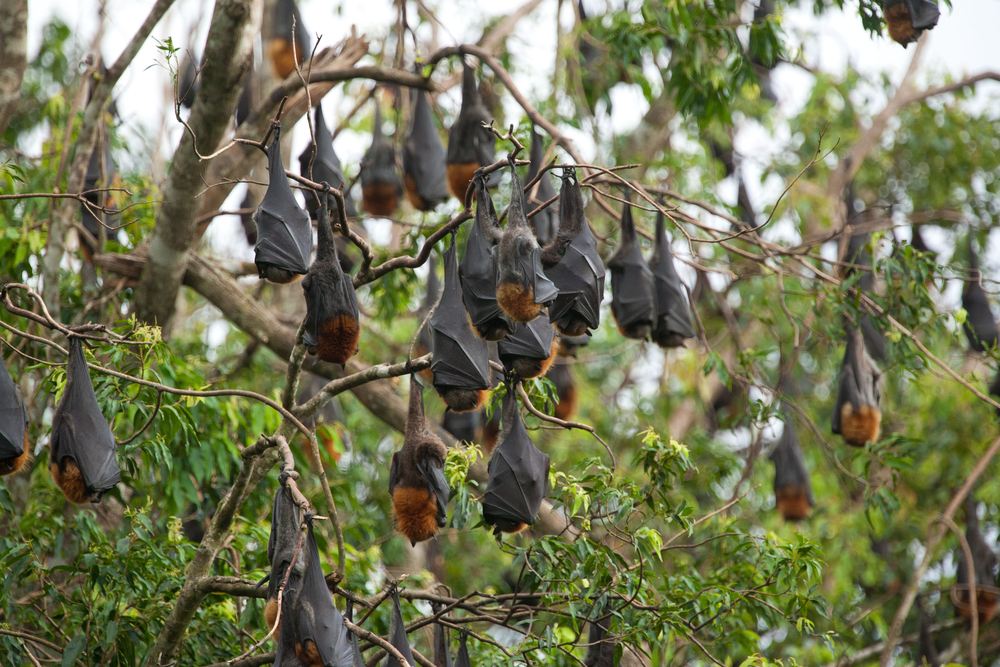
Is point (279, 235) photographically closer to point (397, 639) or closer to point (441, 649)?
point (397, 639)

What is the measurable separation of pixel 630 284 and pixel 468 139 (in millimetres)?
1512

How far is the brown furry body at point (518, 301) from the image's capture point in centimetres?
345

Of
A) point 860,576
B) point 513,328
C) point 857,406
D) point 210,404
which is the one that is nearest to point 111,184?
point 210,404

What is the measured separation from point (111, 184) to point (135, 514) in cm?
299

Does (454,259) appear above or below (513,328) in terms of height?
above

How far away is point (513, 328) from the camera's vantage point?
387 cm

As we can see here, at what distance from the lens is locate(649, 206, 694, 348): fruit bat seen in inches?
223

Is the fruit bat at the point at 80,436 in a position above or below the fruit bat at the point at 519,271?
below

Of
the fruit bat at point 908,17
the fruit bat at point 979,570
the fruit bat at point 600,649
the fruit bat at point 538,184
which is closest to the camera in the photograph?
the fruit bat at point 600,649

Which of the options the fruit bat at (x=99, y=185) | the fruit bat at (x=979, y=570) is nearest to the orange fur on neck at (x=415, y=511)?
the fruit bat at (x=99, y=185)

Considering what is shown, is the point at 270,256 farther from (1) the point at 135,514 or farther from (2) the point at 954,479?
(2) the point at 954,479

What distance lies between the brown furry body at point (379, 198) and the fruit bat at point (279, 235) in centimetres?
347

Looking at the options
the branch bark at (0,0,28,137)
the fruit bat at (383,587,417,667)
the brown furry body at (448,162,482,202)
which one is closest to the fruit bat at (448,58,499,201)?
the brown furry body at (448,162,482,202)

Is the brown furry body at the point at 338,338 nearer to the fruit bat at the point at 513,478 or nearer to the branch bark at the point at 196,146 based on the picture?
the fruit bat at the point at 513,478
